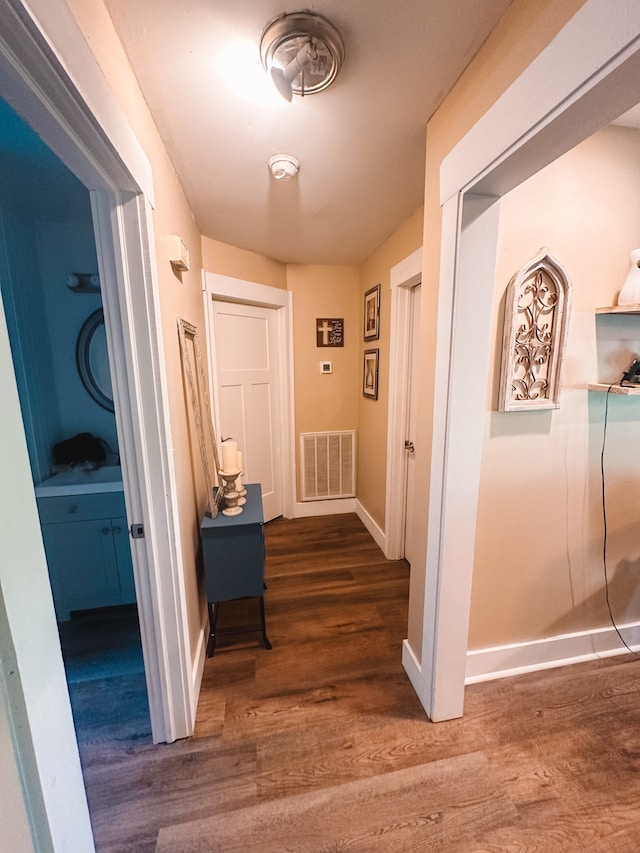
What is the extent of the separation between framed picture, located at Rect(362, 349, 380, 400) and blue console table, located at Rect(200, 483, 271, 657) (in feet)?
4.81

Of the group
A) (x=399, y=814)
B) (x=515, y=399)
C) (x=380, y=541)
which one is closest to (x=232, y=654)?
(x=399, y=814)

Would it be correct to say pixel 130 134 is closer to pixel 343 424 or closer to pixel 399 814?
pixel 399 814

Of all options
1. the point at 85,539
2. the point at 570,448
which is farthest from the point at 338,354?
the point at 85,539

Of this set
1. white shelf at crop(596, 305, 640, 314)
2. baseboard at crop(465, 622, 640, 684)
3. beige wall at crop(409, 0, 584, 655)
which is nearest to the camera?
beige wall at crop(409, 0, 584, 655)

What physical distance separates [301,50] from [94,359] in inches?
73.9

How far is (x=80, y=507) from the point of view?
177cm

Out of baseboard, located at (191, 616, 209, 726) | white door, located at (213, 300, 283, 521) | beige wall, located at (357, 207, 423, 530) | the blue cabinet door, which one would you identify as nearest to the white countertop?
the blue cabinet door

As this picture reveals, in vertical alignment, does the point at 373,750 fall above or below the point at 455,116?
below

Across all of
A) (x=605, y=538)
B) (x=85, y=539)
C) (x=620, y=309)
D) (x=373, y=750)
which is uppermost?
(x=620, y=309)

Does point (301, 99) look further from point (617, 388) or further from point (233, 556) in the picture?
point (233, 556)

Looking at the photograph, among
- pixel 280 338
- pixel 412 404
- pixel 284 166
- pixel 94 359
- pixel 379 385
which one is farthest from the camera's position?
pixel 280 338

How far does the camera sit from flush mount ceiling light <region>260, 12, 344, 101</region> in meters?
0.81

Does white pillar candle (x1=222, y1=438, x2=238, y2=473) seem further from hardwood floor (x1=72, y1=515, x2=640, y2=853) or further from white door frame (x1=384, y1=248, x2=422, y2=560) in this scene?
white door frame (x1=384, y1=248, x2=422, y2=560)

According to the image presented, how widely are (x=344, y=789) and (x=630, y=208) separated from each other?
7.84 ft
